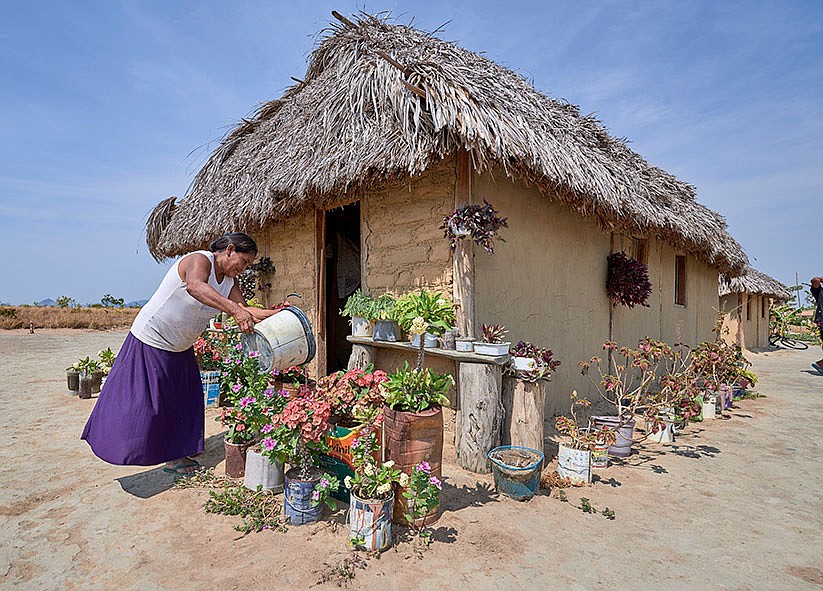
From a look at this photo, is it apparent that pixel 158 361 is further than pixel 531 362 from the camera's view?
No

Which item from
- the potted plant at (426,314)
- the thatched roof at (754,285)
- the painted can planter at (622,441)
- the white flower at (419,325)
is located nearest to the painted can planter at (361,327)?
the potted plant at (426,314)

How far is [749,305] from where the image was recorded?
1570cm

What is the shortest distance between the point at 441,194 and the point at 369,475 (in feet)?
7.97

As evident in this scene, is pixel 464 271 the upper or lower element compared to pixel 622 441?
upper

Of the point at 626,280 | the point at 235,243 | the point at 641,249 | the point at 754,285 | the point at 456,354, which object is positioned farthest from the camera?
the point at 754,285

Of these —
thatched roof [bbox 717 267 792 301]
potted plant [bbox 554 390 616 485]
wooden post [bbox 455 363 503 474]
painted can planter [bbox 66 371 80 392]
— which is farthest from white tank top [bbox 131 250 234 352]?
thatched roof [bbox 717 267 792 301]

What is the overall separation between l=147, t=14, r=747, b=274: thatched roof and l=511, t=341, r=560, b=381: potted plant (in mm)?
1413

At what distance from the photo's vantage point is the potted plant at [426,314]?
352cm

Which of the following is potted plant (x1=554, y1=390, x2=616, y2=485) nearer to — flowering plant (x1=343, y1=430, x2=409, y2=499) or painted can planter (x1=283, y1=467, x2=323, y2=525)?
flowering plant (x1=343, y1=430, x2=409, y2=499)

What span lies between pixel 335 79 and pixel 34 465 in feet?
14.9

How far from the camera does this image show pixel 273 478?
281 centimetres

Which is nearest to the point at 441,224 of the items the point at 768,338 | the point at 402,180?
the point at 402,180

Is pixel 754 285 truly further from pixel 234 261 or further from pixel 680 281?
pixel 234 261

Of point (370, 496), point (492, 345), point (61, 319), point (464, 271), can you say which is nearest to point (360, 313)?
point (464, 271)
